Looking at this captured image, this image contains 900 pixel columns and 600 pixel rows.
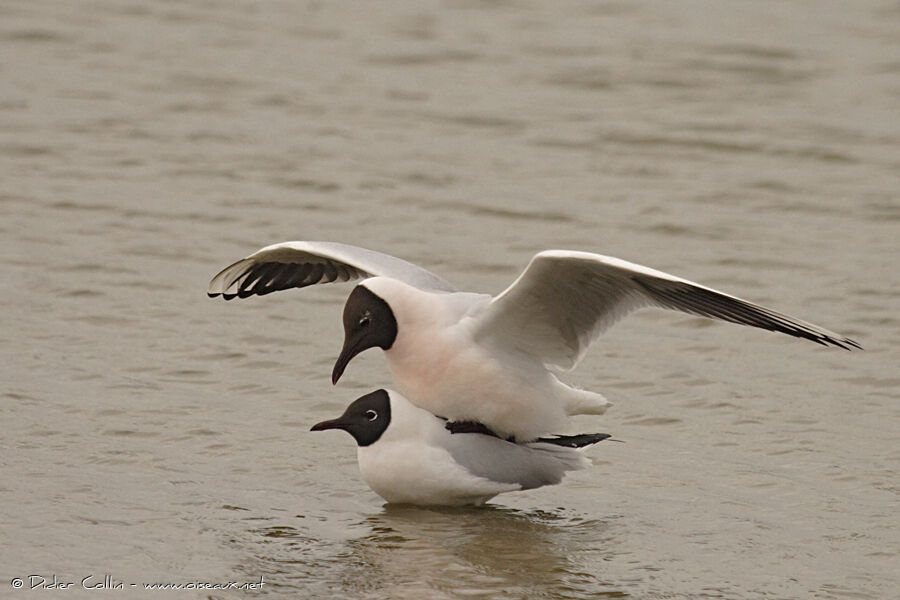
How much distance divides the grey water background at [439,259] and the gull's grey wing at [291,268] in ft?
1.43

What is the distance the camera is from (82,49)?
13.7 metres

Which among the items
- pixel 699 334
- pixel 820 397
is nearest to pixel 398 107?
pixel 699 334

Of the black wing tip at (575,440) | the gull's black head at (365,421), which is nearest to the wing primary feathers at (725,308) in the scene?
the black wing tip at (575,440)

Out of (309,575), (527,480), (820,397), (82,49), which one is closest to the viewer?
(309,575)

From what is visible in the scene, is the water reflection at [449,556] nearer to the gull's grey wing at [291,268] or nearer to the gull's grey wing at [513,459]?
the gull's grey wing at [513,459]

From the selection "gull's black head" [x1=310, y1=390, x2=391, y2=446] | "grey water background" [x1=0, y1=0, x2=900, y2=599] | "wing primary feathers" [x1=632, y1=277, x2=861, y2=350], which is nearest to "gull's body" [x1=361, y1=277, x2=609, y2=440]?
"gull's black head" [x1=310, y1=390, x2=391, y2=446]

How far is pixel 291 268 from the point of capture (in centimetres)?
777

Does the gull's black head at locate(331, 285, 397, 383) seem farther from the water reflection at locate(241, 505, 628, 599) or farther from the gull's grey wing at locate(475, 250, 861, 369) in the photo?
the water reflection at locate(241, 505, 628, 599)

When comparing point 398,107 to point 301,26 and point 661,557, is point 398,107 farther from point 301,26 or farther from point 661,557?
point 661,557

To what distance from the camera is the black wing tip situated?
6.89 meters

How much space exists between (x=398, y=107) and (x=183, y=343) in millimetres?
4555

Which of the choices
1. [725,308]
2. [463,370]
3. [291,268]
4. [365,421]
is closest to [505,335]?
[463,370]

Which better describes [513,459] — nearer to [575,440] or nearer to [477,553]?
[575,440]

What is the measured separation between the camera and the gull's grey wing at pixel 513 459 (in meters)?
6.62
